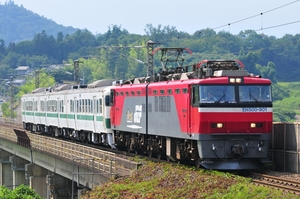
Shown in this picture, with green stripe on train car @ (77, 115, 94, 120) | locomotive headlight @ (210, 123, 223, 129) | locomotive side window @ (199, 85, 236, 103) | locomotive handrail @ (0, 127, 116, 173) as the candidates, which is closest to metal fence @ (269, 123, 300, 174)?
locomotive side window @ (199, 85, 236, 103)

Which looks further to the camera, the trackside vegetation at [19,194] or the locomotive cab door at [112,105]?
the trackside vegetation at [19,194]

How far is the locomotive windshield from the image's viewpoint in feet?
83.1

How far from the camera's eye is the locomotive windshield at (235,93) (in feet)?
83.1

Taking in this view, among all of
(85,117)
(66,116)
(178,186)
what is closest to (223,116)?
(178,186)

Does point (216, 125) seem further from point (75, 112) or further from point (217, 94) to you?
point (75, 112)

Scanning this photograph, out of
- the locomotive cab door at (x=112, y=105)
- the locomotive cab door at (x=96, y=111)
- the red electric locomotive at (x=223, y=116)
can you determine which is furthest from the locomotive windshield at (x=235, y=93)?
the locomotive cab door at (x=96, y=111)

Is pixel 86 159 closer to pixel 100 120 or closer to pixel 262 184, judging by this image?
pixel 100 120

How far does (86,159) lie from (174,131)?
579 centimetres

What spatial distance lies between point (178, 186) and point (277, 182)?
3.11 meters

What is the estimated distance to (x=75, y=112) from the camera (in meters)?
48.7

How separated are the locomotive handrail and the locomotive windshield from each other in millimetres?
5737

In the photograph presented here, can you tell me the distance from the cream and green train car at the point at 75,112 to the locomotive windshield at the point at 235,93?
14.7m

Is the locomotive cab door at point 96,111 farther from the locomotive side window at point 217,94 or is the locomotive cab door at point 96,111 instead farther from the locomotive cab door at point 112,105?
the locomotive side window at point 217,94

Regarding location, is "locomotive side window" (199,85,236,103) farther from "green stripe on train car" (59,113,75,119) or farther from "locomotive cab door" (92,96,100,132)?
"green stripe on train car" (59,113,75,119)
